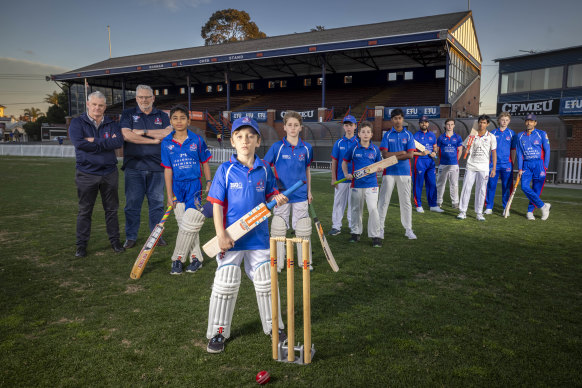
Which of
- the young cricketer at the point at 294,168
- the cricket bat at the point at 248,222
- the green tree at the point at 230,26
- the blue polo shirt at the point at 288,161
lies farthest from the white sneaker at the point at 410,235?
the green tree at the point at 230,26

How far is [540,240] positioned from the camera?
22.6 ft

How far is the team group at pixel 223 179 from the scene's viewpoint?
3.20 meters

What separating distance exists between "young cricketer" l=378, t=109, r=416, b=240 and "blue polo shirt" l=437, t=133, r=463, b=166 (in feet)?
12.3

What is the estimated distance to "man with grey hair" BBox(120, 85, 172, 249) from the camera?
5625 mm

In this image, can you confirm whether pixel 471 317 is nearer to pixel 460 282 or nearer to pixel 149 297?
pixel 460 282

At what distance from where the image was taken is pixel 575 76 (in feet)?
94.0

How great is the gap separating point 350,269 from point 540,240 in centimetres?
408

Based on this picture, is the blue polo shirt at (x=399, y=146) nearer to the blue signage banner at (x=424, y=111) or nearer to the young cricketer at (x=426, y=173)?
the young cricketer at (x=426, y=173)

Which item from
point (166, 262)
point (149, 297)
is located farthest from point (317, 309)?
point (166, 262)

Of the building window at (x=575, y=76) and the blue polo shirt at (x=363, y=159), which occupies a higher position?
the building window at (x=575, y=76)

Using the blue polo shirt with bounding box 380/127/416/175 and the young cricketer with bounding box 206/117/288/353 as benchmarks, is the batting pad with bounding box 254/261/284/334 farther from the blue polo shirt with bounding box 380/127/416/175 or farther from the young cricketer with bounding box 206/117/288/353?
the blue polo shirt with bounding box 380/127/416/175

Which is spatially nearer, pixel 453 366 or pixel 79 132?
pixel 453 366

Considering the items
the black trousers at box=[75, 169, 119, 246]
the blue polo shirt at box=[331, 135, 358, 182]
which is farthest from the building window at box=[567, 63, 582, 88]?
the black trousers at box=[75, 169, 119, 246]

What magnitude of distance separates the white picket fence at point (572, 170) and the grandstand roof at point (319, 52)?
11260 millimetres
